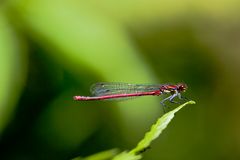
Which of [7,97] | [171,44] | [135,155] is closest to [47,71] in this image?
[7,97]

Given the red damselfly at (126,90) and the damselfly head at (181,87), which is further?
the red damselfly at (126,90)

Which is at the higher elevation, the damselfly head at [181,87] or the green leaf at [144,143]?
the green leaf at [144,143]

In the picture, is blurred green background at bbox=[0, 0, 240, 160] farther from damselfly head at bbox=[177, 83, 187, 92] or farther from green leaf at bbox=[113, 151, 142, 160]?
green leaf at bbox=[113, 151, 142, 160]

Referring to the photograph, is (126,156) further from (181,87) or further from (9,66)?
(181,87)

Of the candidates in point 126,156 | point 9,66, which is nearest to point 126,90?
point 9,66

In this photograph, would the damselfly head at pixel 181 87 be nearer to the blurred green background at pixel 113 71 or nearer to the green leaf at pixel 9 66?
the blurred green background at pixel 113 71

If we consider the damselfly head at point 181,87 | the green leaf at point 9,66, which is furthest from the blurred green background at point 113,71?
the damselfly head at point 181,87

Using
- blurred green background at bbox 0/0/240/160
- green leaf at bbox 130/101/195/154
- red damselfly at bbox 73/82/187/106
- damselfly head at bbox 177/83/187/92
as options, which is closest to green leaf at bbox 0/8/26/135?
blurred green background at bbox 0/0/240/160
